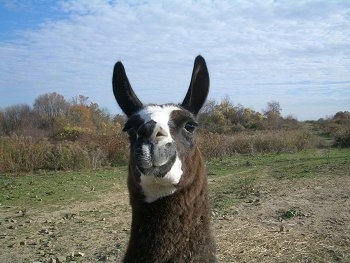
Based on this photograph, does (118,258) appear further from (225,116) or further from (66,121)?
(225,116)

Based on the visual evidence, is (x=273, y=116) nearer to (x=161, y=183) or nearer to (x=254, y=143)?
(x=254, y=143)

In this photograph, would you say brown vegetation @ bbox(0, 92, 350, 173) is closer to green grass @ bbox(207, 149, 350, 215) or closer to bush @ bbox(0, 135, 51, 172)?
bush @ bbox(0, 135, 51, 172)

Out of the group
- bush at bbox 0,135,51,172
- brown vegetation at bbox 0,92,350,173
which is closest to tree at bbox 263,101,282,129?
brown vegetation at bbox 0,92,350,173

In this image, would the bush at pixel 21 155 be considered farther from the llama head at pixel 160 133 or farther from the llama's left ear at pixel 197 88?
the llama's left ear at pixel 197 88

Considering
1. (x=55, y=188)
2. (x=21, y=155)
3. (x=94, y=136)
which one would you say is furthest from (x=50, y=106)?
(x=55, y=188)

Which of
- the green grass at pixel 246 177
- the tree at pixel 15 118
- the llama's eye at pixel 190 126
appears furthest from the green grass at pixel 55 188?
the tree at pixel 15 118

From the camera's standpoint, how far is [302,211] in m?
10.9

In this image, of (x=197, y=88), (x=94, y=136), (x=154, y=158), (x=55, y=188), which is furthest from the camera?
(x=94, y=136)

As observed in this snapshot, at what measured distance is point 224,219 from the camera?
10430 mm

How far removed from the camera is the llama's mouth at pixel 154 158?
10.9 feet

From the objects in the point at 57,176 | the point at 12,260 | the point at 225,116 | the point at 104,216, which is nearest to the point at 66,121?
the point at 225,116

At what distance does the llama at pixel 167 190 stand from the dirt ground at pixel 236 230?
395cm

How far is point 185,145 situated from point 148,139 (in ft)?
2.01

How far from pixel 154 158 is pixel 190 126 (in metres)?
0.78
